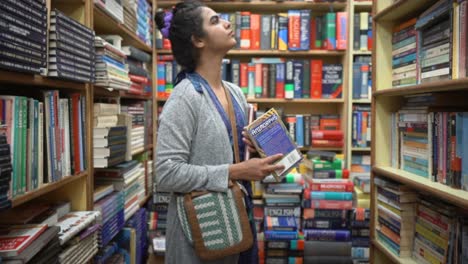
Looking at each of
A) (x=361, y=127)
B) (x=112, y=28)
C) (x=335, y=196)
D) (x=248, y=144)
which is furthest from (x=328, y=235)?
(x=112, y=28)

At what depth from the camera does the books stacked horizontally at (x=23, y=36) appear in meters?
0.96

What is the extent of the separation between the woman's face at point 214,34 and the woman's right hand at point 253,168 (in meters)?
0.44

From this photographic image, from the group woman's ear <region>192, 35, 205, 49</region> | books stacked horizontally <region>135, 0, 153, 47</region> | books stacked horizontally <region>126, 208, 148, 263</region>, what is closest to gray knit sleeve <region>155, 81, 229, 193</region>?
woman's ear <region>192, 35, 205, 49</region>

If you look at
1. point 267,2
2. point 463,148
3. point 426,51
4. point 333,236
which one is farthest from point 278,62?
point 463,148

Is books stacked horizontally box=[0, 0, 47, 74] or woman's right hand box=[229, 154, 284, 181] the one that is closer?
books stacked horizontally box=[0, 0, 47, 74]

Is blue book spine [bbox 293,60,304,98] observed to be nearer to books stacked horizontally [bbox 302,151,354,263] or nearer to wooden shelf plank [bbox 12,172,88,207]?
books stacked horizontally [bbox 302,151,354,263]

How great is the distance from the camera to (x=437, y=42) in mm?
1373

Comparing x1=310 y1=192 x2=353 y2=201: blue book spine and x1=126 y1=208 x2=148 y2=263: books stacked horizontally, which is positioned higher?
x1=310 y1=192 x2=353 y2=201: blue book spine

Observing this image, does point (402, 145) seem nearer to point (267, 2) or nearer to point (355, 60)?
point (355, 60)

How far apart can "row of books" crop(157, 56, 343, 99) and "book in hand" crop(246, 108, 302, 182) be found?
174cm

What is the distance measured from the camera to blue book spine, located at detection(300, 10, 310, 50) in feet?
9.59

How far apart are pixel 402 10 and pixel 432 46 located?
299mm

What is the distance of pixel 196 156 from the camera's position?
1.24 meters

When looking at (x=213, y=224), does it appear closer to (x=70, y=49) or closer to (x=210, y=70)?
(x=210, y=70)
